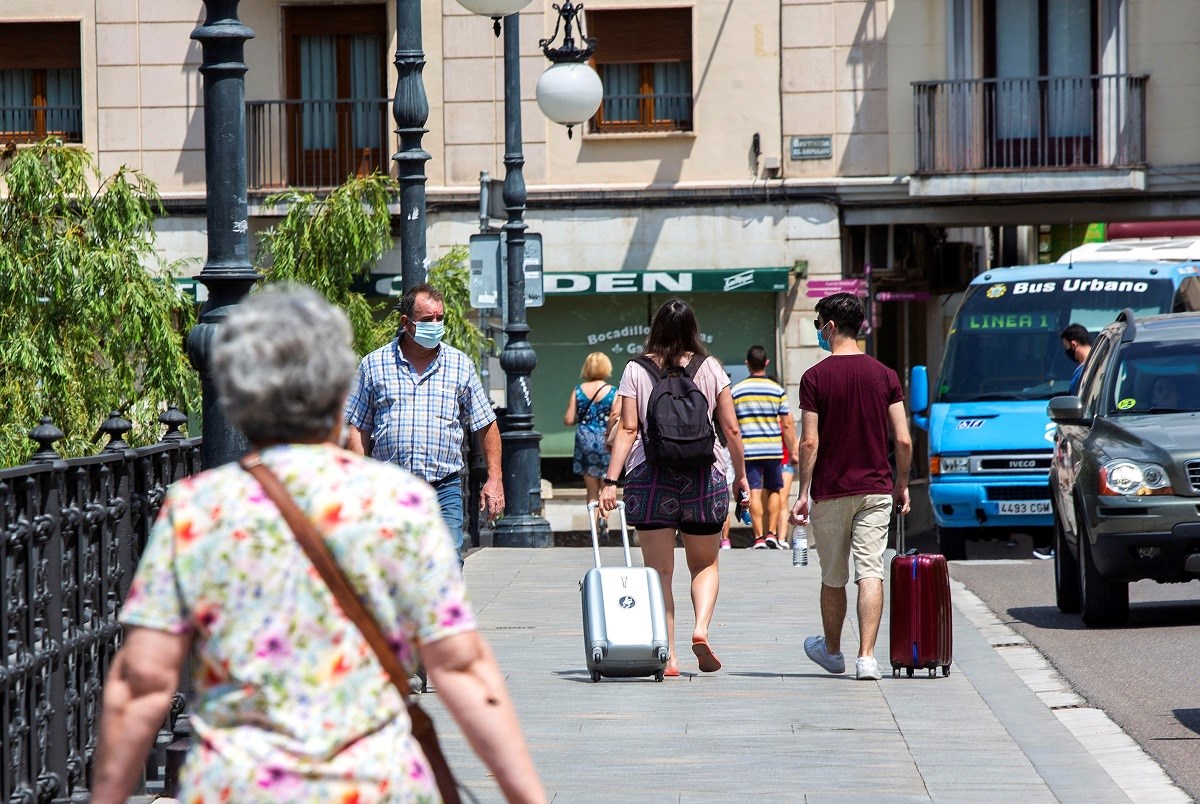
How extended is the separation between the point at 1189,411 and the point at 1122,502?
112cm

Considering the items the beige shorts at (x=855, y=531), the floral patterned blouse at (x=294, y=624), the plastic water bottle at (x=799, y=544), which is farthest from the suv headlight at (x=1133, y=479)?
the floral patterned blouse at (x=294, y=624)

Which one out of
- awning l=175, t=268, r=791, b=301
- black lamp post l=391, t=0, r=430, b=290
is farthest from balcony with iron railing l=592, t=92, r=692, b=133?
black lamp post l=391, t=0, r=430, b=290

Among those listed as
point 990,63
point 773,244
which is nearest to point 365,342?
point 773,244

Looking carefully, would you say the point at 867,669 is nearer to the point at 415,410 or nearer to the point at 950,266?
the point at 415,410

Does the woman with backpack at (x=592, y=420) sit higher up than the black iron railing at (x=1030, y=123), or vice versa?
the black iron railing at (x=1030, y=123)

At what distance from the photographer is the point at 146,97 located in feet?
83.0

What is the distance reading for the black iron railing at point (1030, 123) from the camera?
24266 millimetres

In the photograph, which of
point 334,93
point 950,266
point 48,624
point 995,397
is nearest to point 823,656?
point 48,624

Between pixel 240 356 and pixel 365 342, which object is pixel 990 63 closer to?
pixel 365 342

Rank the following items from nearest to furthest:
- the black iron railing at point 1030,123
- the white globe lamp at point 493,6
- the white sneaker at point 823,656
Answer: the white sneaker at point 823,656 → the white globe lamp at point 493,6 → the black iron railing at point 1030,123

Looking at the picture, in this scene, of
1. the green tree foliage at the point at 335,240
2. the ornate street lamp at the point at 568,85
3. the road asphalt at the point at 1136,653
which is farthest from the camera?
the green tree foliage at the point at 335,240

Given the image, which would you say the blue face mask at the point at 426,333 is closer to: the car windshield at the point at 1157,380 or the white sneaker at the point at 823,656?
the white sneaker at the point at 823,656

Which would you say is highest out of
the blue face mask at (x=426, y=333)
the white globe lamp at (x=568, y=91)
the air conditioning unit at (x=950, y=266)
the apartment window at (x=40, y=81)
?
the apartment window at (x=40, y=81)

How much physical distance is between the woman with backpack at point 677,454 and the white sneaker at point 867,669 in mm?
674
